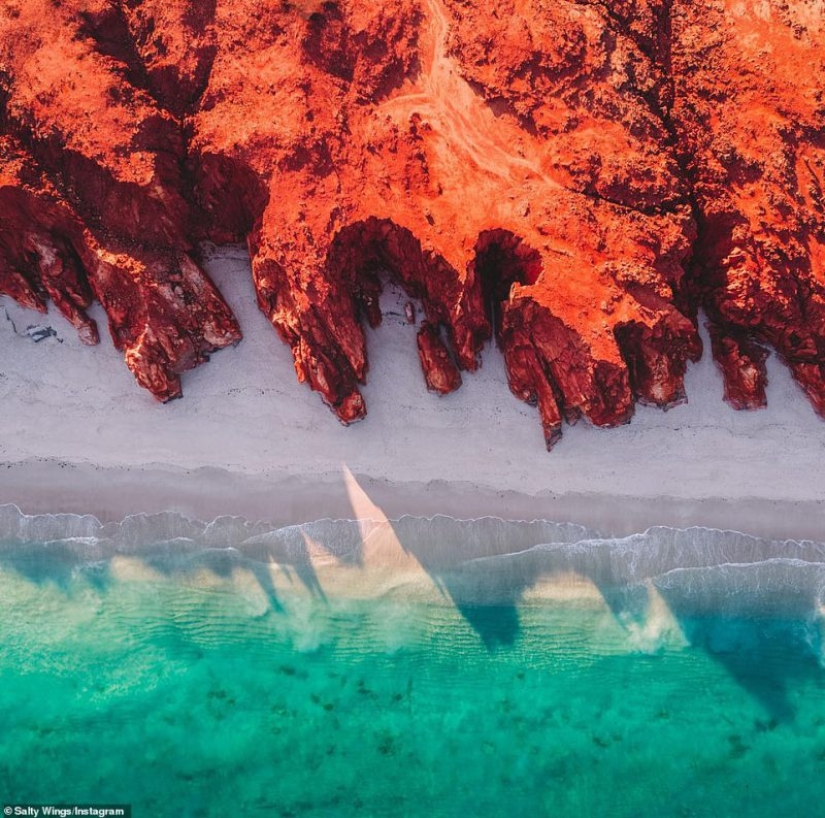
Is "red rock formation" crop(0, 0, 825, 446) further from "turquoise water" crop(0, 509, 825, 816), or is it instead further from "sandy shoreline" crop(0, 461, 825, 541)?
"turquoise water" crop(0, 509, 825, 816)

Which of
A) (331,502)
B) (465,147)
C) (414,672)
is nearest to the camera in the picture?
(465,147)

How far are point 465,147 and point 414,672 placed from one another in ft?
43.0

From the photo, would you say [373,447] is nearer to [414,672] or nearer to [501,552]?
[501,552]

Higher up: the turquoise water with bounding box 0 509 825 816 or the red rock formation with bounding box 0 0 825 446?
the red rock formation with bounding box 0 0 825 446

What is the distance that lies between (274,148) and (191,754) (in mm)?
15233

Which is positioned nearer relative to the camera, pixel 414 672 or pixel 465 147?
pixel 465 147

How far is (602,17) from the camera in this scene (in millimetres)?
13688

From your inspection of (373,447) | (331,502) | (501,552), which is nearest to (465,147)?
(373,447)

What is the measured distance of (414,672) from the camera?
16.2 metres

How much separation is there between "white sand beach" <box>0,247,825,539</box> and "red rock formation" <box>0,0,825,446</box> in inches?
86.2

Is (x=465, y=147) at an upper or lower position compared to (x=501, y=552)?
upper

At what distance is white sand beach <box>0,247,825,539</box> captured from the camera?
16.0m

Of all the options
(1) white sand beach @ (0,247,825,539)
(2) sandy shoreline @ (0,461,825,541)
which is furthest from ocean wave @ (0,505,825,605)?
(1) white sand beach @ (0,247,825,539)

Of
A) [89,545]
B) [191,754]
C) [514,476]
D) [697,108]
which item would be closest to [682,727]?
[514,476]
